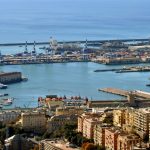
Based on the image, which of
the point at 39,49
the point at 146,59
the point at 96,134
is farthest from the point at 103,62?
the point at 96,134

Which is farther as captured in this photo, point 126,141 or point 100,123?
point 100,123

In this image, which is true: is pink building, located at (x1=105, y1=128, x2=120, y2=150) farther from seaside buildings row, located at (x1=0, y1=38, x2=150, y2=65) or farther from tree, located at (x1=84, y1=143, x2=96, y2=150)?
seaside buildings row, located at (x1=0, y1=38, x2=150, y2=65)

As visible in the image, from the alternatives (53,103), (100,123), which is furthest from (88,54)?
(100,123)

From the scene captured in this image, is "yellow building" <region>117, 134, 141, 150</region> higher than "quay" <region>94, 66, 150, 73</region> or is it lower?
higher

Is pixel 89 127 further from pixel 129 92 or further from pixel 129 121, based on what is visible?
pixel 129 92

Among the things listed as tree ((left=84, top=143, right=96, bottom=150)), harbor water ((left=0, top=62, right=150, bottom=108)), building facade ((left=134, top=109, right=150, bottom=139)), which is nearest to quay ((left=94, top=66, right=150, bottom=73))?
harbor water ((left=0, top=62, right=150, bottom=108))

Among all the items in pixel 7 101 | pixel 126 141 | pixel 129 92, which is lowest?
pixel 7 101
